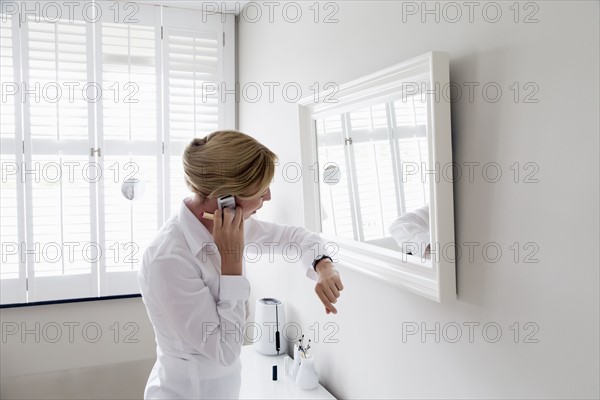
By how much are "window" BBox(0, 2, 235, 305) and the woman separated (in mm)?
1529

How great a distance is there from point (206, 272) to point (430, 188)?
60 centimetres

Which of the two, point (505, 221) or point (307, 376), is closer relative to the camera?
point (505, 221)

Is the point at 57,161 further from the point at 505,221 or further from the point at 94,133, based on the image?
the point at 505,221

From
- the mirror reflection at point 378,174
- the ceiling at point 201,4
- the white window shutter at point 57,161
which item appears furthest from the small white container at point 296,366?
the ceiling at point 201,4

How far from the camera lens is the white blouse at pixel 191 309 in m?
1.13

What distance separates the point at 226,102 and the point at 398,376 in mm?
2051

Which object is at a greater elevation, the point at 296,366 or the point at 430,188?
the point at 430,188

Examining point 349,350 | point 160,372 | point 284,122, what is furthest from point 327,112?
point 160,372

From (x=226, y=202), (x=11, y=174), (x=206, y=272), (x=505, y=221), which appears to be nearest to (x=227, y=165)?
(x=226, y=202)

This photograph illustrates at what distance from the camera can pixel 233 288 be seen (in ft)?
3.85

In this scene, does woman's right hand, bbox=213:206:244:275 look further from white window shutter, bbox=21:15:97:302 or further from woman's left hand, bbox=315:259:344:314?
white window shutter, bbox=21:15:97:302

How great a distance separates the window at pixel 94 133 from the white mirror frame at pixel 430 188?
1.53m

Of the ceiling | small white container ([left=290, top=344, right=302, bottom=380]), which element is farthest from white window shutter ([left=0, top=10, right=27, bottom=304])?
small white container ([left=290, top=344, right=302, bottom=380])

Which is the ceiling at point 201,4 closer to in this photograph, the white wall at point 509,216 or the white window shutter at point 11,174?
the white window shutter at point 11,174
